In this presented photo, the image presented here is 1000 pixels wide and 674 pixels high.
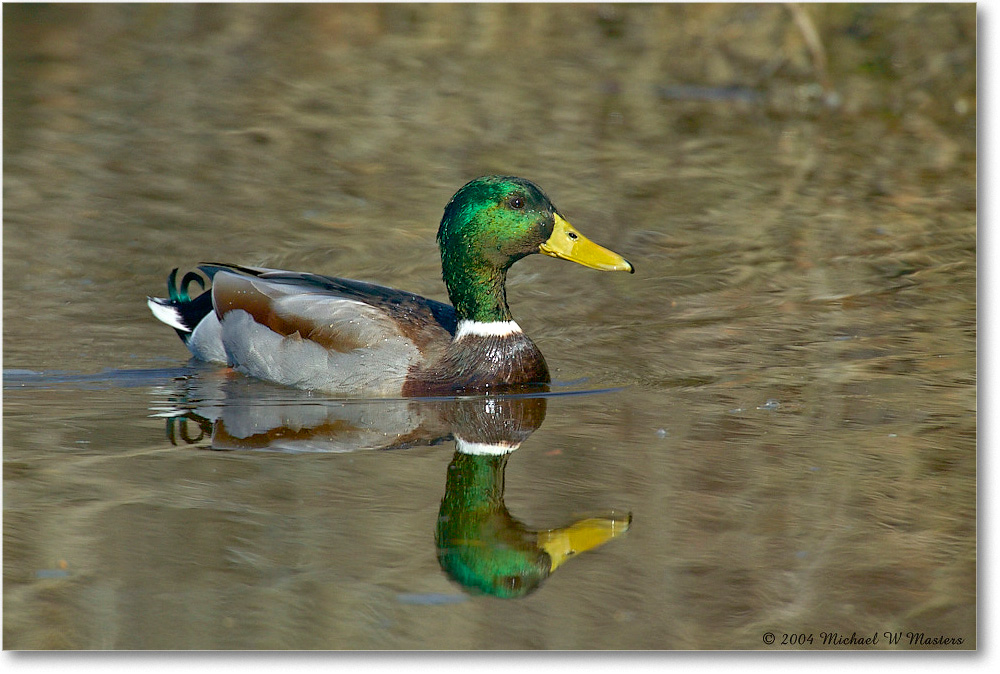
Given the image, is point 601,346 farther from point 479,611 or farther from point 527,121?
point 527,121

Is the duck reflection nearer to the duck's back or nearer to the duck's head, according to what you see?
the duck's back

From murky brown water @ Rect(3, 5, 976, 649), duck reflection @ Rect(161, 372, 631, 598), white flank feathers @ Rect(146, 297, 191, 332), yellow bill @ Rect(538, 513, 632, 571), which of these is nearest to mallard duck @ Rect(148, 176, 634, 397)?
duck reflection @ Rect(161, 372, 631, 598)

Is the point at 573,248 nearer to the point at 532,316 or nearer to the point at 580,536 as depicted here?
the point at 532,316

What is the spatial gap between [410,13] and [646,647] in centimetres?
1216

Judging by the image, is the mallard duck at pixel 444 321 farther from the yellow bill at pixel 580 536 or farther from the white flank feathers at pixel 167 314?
the yellow bill at pixel 580 536

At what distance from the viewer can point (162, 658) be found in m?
4.62

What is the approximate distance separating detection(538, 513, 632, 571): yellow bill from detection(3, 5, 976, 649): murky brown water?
68 millimetres

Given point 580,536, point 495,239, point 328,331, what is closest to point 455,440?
point 328,331

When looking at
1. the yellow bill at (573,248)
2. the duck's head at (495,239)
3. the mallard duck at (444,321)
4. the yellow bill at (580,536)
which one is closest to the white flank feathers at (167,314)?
the mallard duck at (444,321)

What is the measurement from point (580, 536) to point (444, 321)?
2.78 m

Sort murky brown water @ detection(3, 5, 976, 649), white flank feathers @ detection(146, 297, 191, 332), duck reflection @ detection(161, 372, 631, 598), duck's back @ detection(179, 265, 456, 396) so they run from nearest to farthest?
murky brown water @ detection(3, 5, 976, 649) → duck reflection @ detection(161, 372, 631, 598) → duck's back @ detection(179, 265, 456, 396) → white flank feathers @ detection(146, 297, 191, 332)

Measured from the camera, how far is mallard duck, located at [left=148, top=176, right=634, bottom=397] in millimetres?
7531

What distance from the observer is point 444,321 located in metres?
7.93

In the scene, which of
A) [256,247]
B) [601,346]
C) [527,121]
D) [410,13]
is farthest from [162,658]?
[410,13]
